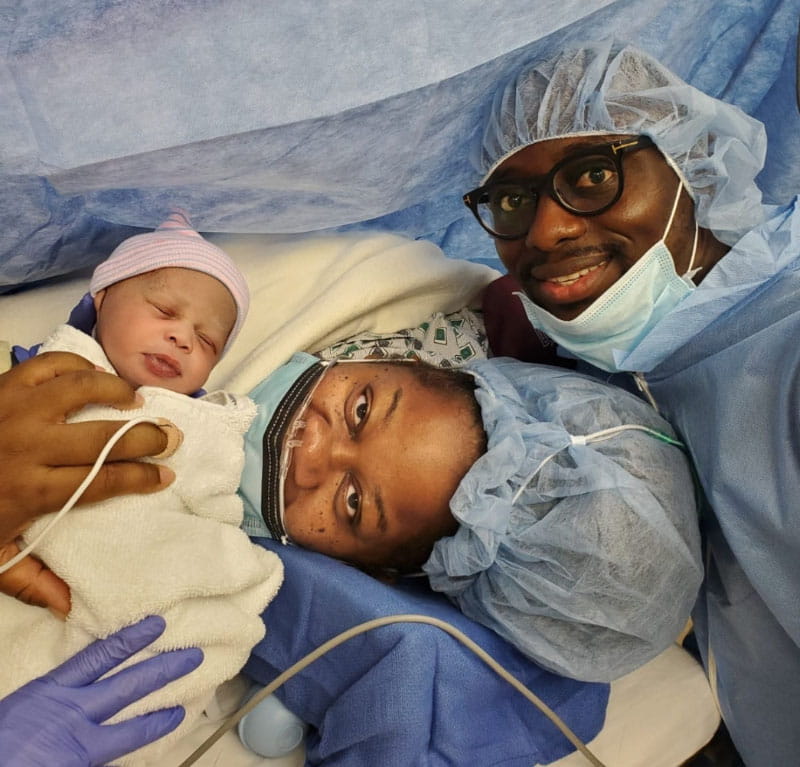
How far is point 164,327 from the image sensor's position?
1.20 m

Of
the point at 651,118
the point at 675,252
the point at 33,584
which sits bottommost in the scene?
the point at 33,584

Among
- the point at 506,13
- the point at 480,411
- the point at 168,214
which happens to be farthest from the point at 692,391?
the point at 168,214

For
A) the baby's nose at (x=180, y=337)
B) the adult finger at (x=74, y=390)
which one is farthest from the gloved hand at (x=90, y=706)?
the baby's nose at (x=180, y=337)

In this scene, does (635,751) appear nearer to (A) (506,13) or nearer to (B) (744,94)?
A: (A) (506,13)

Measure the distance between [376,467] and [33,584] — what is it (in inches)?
21.7

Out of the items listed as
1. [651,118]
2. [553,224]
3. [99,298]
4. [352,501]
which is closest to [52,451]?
[99,298]

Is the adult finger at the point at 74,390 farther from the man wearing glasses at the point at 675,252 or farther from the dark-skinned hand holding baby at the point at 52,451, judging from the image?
the man wearing glasses at the point at 675,252

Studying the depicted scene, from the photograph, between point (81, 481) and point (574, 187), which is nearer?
point (81, 481)

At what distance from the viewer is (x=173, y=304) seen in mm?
1237

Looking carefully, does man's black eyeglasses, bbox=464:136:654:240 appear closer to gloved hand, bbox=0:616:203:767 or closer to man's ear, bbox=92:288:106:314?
man's ear, bbox=92:288:106:314

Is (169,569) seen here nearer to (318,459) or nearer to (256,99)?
(318,459)

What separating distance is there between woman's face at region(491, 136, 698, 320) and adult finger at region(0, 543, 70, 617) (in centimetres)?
100

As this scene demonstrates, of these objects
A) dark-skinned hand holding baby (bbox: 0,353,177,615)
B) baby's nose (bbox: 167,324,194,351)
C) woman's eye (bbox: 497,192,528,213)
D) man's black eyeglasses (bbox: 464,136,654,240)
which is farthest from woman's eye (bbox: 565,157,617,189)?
dark-skinned hand holding baby (bbox: 0,353,177,615)

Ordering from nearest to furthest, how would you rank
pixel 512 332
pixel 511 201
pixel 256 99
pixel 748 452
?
pixel 256 99 → pixel 748 452 → pixel 511 201 → pixel 512 332
